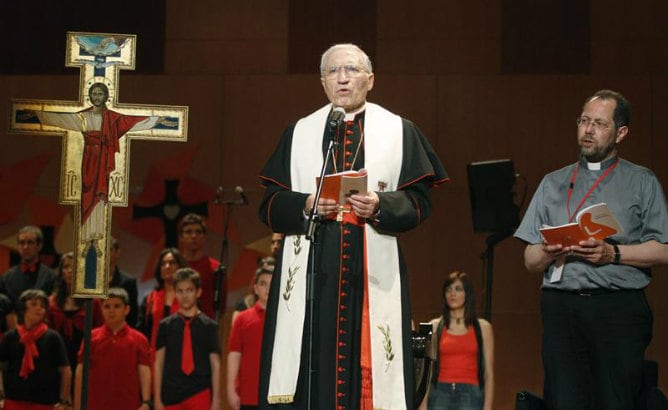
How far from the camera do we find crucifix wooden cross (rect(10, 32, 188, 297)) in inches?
190

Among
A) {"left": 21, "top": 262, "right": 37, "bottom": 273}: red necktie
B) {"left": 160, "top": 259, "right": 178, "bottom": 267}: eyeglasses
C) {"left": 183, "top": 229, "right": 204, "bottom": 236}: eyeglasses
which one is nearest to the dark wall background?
{"left": 183, "top": 229, "right": 204, "bottom": 236}: eyeglasses

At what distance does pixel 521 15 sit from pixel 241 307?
355cm

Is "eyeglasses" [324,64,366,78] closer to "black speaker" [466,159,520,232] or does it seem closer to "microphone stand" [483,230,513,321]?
"black speaker" [466,159,520,232]

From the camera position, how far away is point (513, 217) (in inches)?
288

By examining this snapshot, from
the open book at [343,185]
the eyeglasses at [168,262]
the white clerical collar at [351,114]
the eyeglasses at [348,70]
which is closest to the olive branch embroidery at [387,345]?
the open book at [343,185]

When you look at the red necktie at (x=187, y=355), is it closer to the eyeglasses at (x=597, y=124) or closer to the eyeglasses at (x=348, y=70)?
the eyeglasses at (x=348, y=70)

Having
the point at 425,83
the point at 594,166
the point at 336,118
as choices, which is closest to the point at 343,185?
the point at 336,118

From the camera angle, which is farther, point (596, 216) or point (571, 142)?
point (571, 142)

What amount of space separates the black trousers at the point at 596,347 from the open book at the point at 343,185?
97 centimetres

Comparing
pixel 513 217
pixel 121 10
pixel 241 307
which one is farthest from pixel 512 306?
pixel 121 10

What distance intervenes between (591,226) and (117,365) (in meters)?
3.54

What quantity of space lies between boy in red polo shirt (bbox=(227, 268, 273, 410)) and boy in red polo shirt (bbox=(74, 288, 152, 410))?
1.88 feet

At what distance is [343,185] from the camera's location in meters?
3.76

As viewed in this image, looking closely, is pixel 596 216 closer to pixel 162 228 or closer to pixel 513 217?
pixel 513 217
